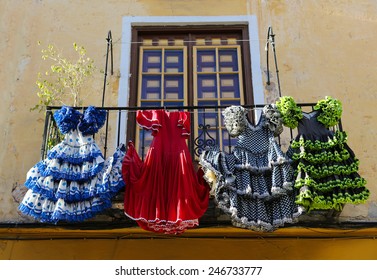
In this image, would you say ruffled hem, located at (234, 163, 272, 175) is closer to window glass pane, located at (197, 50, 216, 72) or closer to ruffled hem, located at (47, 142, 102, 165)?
Answer: ruffled hem, located at (47, 142, 102, 165)

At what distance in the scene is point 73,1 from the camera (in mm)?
8266

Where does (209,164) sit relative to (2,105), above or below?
below

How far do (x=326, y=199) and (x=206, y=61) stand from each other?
9.51 ft

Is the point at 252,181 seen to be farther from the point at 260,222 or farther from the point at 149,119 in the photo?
the point at 149,119

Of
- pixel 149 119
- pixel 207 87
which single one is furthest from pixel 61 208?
pixel 207 87

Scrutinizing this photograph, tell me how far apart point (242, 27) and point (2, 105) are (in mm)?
3317

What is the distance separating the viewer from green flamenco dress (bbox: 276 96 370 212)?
5.67m

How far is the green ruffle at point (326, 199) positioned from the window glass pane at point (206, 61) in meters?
2.67

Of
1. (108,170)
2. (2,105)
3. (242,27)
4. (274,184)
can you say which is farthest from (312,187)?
(2,105)

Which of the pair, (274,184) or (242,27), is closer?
(274,184)

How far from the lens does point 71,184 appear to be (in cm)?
588

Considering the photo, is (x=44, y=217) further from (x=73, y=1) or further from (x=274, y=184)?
(x=73, y=1)

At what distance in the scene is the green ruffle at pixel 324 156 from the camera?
5848mm

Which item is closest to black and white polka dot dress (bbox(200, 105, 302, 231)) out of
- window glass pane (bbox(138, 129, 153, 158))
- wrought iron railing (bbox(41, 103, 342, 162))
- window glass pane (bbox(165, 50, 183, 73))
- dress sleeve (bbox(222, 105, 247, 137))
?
dress sleeve (bbox(222, 105, 247, 137))
